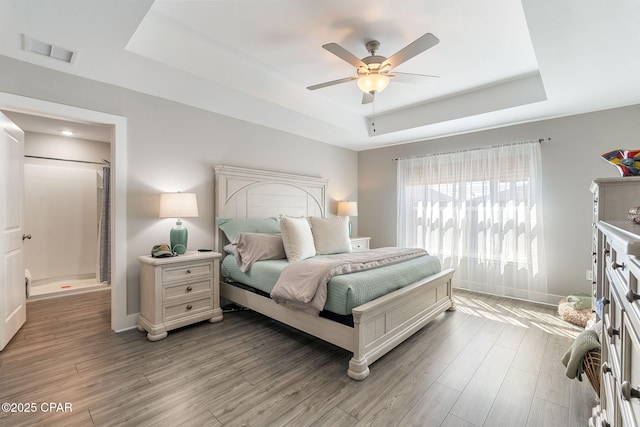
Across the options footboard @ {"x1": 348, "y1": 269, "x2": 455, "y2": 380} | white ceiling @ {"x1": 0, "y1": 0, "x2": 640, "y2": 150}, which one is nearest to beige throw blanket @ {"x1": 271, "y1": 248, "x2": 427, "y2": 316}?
footboard @ {"x1": 348, "y1": 269, "x2": 455, "y2": 380}

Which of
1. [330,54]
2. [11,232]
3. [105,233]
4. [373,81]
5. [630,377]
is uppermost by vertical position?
[330,54]

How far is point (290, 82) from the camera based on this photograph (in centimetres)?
344

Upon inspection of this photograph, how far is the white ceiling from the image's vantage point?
6.33ft

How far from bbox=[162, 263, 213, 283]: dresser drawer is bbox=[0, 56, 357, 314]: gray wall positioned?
501 mm

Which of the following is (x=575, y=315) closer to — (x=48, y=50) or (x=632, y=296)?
(x=632, y=296)

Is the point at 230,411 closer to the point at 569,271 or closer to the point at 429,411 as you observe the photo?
the point at 429,411

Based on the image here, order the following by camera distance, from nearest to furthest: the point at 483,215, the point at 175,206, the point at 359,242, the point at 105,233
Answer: the point at 175,206 → the point at 483,215 → the point at 105,233 → the point at 359,242

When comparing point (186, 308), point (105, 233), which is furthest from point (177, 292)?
point (105, 233)

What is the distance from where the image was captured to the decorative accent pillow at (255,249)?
3.02m

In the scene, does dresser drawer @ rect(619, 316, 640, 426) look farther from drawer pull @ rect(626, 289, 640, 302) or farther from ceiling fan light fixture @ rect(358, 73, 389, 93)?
ceiling fan light fixture @ rect(358, 73, 389, 93)

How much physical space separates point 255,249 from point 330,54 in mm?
2080

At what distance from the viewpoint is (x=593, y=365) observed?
1.65 meters

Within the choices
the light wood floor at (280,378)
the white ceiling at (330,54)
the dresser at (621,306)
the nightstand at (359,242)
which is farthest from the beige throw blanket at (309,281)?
the nightstand at (359,242)

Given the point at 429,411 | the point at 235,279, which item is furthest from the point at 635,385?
the point at 235,279
